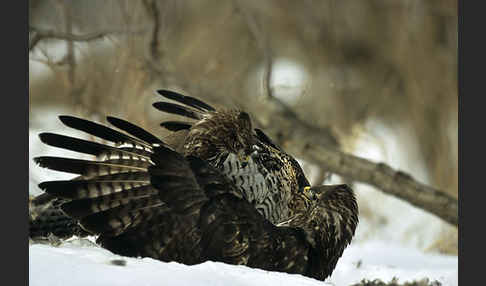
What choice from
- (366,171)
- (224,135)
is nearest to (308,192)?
(224,135)

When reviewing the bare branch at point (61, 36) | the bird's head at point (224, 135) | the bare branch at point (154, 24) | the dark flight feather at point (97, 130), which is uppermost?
the bare branch at point (154, 24)

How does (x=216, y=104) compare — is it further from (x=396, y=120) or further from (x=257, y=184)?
(x=396, y=120)

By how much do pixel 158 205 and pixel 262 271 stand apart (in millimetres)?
851

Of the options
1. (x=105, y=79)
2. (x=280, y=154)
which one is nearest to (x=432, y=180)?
(x=105, y=79)

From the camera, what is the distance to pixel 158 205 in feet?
16.0

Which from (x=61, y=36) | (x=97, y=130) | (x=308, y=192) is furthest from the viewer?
(x=61, y=36)

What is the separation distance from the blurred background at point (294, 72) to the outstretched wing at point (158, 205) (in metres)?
2.10

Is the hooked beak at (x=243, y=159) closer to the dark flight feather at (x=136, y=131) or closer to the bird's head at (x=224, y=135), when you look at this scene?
the bird's head at (x=224, y=135)

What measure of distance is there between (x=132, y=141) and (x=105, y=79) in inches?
156

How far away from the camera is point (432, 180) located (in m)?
12.6

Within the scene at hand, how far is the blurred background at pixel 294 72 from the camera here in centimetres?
859

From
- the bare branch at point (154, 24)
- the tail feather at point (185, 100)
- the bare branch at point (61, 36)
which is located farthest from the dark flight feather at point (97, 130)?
the bare branch at point (154, 24)

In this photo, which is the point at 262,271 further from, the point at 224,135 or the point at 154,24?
the point at 154,24

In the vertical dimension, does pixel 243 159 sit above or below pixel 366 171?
below
